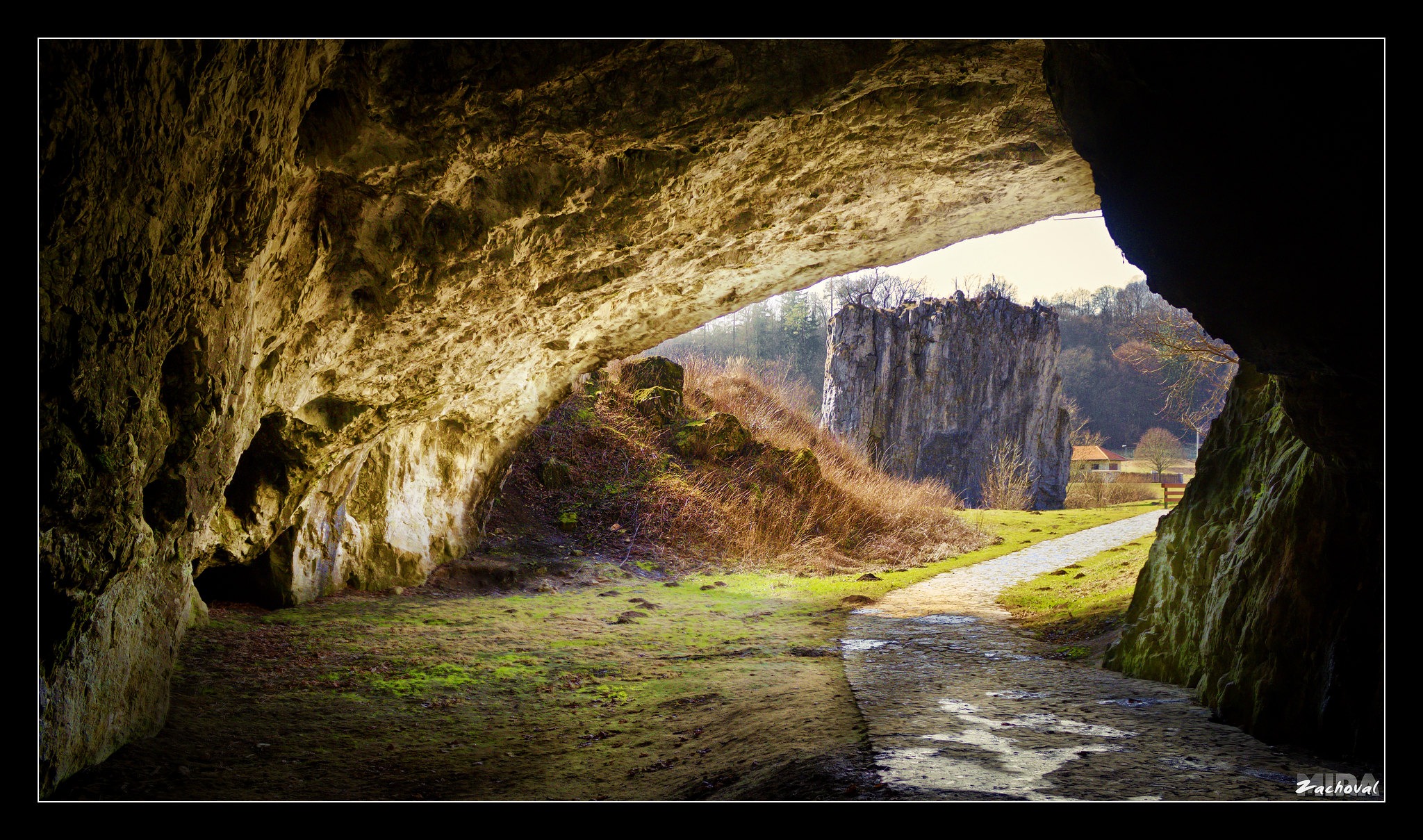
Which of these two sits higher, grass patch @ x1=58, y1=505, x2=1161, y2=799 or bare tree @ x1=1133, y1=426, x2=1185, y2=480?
bare tree @ x1=1133, y1=426, x2=1185, y2=480

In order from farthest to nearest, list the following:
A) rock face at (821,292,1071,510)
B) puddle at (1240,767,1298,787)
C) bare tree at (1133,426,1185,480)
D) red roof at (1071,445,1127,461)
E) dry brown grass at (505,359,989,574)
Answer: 1. red roof at (1071,445,1127,461)
2. bare tree at (1133,426,1185,480)
3. rock face at (821,292,1071,510)
4. dry brown grass at (505,359,989,574)
5. puddle at (1240,767,1298,787)

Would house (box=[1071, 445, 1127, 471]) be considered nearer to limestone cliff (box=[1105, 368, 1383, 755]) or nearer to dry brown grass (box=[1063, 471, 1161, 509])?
dry brown grass (box=[1063, 471, 1161, 509])

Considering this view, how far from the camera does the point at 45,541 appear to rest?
2.31 m

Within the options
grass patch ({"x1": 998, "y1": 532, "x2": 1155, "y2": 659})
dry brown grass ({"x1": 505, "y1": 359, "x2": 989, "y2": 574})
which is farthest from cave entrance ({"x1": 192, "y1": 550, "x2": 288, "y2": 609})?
grass patch ({"x1": 998, "y1": 532, "x2": 1155, "y2": 659})

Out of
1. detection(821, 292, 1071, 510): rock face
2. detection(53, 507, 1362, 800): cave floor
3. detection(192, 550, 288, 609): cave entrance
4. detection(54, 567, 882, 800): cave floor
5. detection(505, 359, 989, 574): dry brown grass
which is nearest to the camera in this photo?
detection(53, 507, 1362, 800): cave floor

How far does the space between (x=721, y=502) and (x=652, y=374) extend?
361cm

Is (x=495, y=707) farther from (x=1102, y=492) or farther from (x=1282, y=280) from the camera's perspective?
(x=1102, y=492)

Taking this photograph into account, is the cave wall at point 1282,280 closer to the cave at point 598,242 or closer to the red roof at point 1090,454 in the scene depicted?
the cave at point 598,242

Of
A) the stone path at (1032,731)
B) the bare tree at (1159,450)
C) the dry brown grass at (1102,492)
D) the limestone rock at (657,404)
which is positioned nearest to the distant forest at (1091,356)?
the bare tree at (1159,450)

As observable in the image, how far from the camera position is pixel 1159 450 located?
3334cm

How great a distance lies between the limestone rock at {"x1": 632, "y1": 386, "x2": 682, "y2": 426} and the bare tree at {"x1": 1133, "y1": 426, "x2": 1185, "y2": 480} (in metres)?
24.0

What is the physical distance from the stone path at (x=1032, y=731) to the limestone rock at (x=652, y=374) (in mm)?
8877

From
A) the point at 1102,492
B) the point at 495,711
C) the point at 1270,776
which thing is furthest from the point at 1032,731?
the point at 1102,492

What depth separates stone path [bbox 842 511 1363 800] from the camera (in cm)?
230
